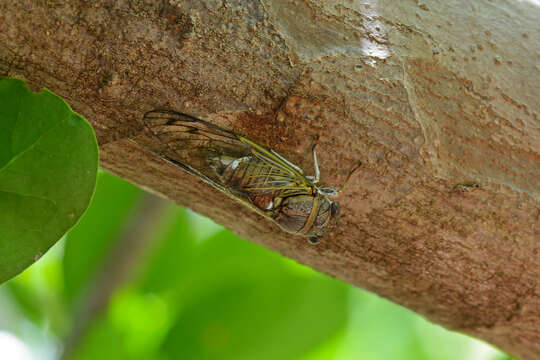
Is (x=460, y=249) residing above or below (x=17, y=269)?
above

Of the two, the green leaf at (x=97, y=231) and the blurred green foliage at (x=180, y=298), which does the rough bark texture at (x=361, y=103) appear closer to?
the blurred green foliage at (x=180, y=298)

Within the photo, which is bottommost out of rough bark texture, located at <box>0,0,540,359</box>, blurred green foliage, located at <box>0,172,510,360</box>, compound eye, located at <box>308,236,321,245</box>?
blurred green foliage, located at <box>0,172,510,360</box>

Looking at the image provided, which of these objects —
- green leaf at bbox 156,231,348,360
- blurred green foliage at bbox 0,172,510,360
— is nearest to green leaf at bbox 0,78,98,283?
blurred green foliage at bbox 0,172,510,360

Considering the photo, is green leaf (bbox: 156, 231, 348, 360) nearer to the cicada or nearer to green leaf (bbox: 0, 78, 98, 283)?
the cicada

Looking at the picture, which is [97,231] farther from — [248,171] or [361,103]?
[361,103]

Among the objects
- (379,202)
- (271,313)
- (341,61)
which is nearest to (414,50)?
(341,61)

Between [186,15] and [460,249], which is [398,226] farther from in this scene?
[186,15]

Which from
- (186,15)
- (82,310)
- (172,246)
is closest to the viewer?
(186,15)
